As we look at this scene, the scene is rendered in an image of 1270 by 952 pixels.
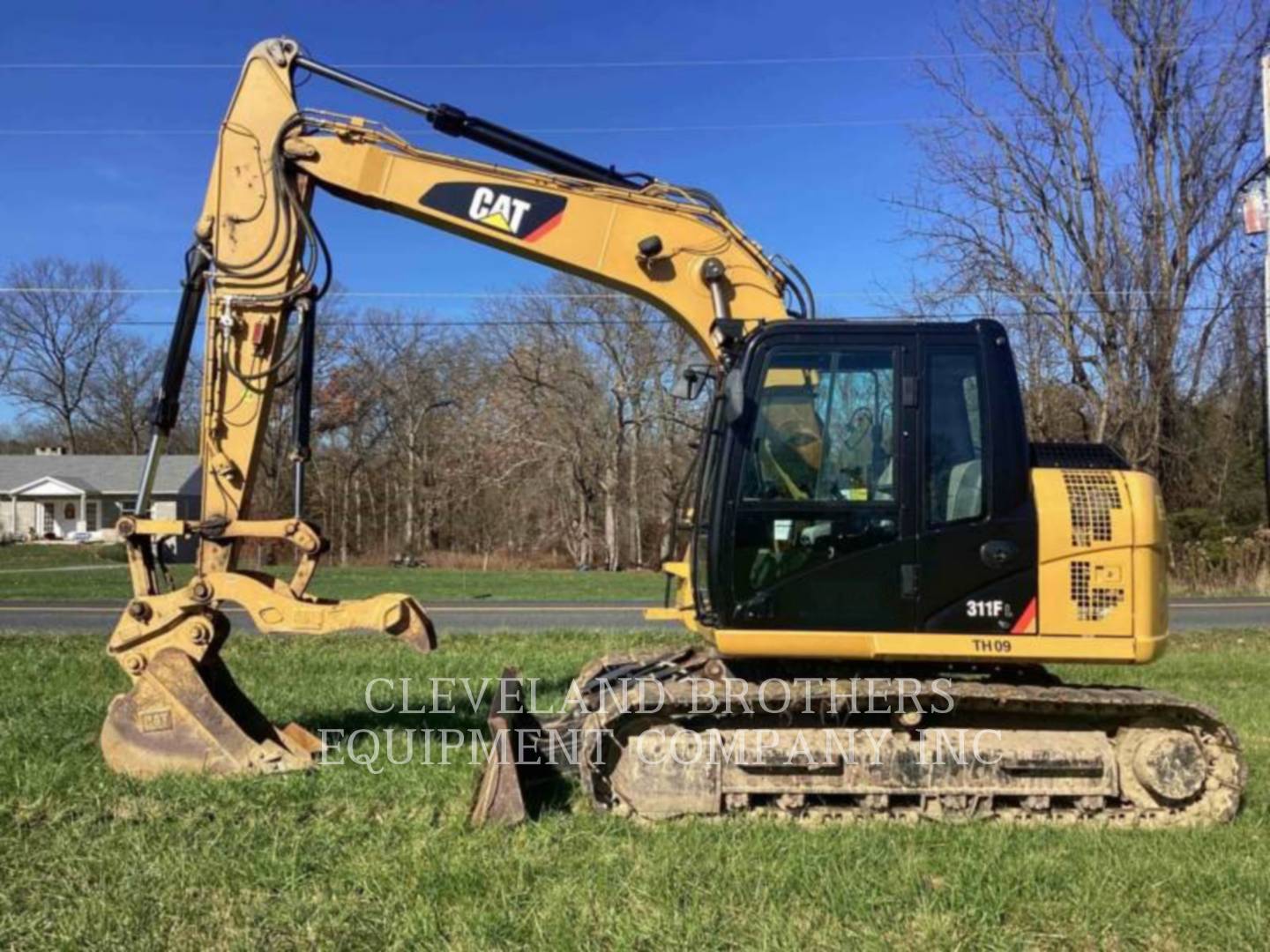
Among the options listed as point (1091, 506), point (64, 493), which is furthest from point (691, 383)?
point (64, 493)

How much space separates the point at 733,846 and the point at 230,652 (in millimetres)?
7815

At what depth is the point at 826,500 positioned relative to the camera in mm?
5297

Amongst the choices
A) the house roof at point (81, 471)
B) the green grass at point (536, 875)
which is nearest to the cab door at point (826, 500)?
the green grass at point (536, 875)

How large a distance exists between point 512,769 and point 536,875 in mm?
770

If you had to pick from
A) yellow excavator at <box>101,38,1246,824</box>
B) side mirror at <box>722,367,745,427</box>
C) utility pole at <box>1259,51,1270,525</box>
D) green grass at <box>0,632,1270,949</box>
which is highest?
utility pole at <box>1259,51,1270,525</box>

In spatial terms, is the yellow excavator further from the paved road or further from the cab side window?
the paved road

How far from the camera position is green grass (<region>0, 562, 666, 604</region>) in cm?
2101

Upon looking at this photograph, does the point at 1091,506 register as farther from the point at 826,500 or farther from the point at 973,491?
the point at 826,500

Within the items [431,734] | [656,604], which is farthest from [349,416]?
[431,734]

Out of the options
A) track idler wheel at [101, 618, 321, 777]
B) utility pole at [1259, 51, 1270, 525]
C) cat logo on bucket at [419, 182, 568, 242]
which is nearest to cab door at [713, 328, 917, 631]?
cat logo on bucket at [419, 182, 568, 242]

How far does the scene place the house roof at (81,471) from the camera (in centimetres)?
5112

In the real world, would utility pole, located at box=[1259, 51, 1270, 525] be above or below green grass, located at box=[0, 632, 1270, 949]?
above

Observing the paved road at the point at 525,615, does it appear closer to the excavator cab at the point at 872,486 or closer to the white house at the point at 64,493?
the excavator cab at the point at 872,486

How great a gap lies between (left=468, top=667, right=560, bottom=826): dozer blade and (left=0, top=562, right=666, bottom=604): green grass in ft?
46.4
